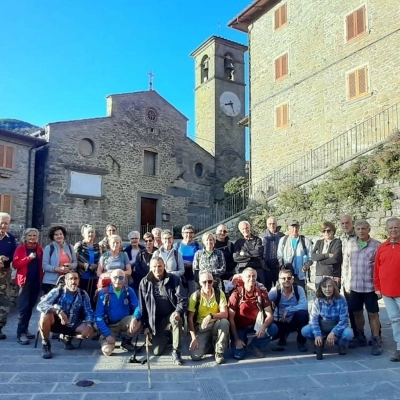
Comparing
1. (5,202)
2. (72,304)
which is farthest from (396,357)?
(5,202)

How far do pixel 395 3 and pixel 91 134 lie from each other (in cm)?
1377

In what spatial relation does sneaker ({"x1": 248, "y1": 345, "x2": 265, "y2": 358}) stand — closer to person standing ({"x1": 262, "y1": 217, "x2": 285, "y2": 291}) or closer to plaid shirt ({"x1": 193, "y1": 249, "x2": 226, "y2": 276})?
plaid shirt ({"x1": 193, "y1": 249, "x2": 226, "y2": 276})

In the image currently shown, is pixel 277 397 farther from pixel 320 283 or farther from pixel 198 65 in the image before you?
pixel 198 65

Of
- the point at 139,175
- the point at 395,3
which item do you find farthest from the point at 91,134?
the point at 395,3

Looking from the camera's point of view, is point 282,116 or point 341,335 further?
point 282,116

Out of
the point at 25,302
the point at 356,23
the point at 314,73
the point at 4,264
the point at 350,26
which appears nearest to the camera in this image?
the point at 25,302

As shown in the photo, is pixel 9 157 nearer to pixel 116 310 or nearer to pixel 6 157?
pixel 6 157

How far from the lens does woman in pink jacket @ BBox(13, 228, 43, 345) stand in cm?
559

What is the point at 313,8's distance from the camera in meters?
15.9

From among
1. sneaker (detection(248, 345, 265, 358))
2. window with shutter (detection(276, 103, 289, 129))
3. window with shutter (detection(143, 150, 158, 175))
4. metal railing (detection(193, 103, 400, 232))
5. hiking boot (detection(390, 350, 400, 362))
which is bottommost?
sneaker (detection(248, 345, 265, 358))

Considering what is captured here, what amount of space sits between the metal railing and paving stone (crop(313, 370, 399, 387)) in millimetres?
8129

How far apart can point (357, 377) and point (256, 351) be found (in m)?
1.32

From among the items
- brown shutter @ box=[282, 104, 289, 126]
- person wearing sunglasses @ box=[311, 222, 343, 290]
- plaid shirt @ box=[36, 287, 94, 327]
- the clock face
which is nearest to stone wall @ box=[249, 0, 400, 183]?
brown shutter @ box=[282, 104, 289, 126]

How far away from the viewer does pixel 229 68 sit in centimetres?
2577
